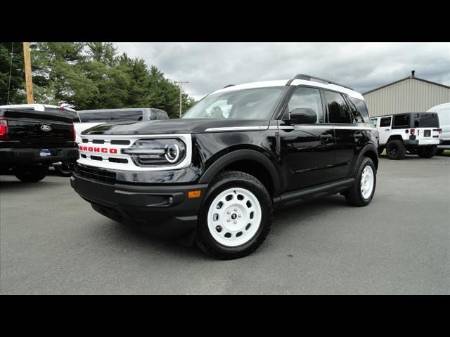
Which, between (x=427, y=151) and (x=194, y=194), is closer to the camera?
(x=194, y=194)

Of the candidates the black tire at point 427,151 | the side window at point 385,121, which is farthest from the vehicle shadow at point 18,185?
the black tire at point 427,151

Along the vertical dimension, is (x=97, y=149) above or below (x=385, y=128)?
below

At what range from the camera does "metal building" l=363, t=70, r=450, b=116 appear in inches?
1061

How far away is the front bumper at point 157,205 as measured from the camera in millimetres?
2396

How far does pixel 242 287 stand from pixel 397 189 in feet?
17.9

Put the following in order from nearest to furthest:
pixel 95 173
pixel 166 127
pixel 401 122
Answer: pixel 166 127 < pixel 95 173 < pixel 401 122

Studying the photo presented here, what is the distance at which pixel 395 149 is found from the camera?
14.1 m

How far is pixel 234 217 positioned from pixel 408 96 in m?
30.9

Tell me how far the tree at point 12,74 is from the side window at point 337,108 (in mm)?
24767

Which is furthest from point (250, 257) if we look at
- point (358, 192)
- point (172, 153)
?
point (358, 192)

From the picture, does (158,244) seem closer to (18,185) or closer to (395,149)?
(18,185)

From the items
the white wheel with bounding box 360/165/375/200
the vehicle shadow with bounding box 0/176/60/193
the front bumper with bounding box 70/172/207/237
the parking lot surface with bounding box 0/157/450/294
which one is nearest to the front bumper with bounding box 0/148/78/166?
the vehicle shadow with bounding box 0/176/60/193

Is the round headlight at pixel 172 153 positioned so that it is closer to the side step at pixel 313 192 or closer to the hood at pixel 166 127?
the hood at pixel 166 127
